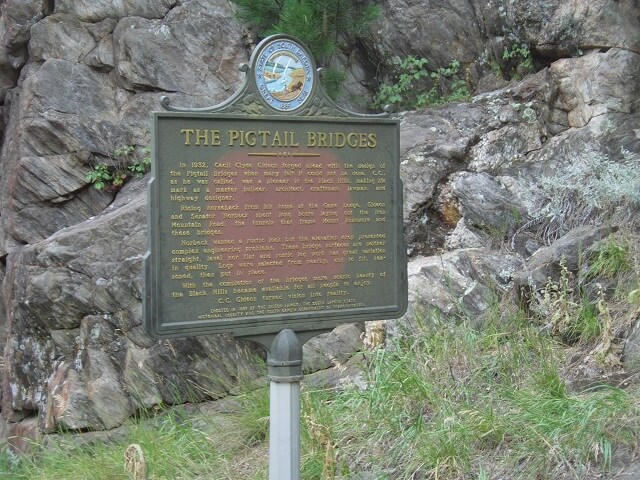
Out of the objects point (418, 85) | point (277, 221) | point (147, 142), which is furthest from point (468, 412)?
point (147, 142)

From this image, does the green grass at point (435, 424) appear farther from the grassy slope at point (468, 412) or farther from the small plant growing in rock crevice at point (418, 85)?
the small plant growing in rock crevice at point (418, 85)

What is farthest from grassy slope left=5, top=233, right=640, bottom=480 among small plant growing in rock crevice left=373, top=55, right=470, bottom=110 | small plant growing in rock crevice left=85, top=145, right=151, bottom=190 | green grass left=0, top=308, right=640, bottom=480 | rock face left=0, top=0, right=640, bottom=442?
small plant growing in rock crevice left=373, top=55, right=470, bottom=110

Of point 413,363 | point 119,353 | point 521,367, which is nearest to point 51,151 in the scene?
point 119,353

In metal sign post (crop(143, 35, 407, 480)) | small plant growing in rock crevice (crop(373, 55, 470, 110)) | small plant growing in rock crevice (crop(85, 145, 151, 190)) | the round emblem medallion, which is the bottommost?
metal sign post (crop(143, 35, 407, 480))

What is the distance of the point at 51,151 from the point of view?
923cm

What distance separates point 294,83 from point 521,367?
2479mm

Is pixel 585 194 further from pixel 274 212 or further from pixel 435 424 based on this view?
pixel 274 212

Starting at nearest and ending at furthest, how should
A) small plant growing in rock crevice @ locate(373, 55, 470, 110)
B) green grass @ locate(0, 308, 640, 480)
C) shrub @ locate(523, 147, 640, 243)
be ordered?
green grass @ locate(0, 308, 640, 480) < shrub @ locate(523, 147, 640, 243) < small plant growing in rock crevice @ locate(373, 55, 470, 110)

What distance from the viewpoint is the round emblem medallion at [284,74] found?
419 cm

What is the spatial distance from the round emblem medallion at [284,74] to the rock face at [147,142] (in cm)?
255

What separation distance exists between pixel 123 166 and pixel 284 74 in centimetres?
555

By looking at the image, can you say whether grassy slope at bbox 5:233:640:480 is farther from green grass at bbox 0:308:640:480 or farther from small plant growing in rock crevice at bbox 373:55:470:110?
small plant growing in rock crevice at bbox 373:55:470:110

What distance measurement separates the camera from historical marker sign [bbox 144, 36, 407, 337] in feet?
13.0

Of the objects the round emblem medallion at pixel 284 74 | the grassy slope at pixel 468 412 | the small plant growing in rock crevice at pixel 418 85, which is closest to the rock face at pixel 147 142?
the small plant growing in rock crevice at pixel 418 85
